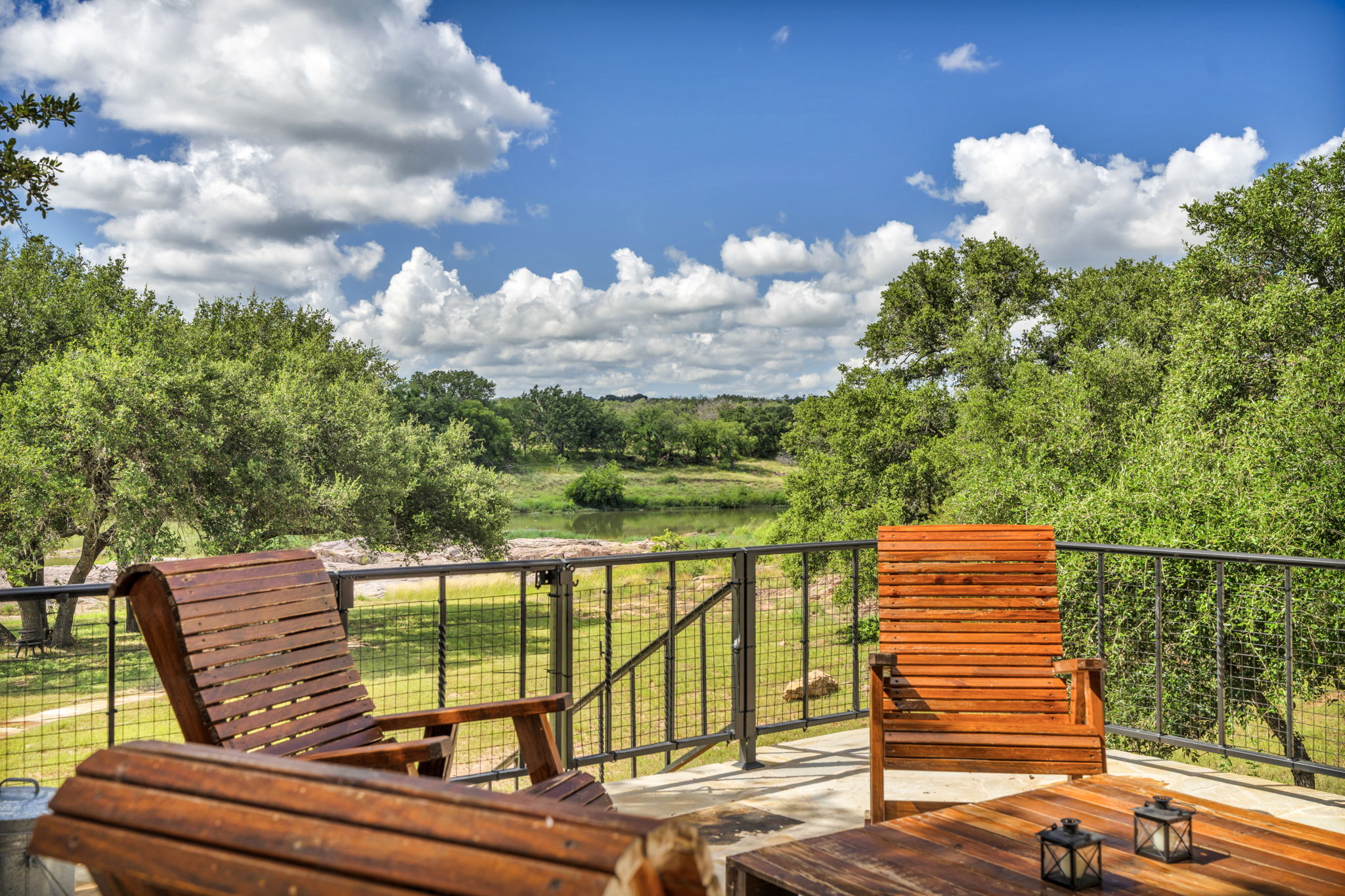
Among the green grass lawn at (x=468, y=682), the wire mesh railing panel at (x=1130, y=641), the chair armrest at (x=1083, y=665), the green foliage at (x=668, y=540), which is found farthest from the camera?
the green foliage at (x=668, y=540)

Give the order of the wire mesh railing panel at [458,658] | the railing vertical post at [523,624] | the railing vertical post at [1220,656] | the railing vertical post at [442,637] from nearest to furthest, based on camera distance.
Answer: the railing vertical post at [442,637] → the railing vertical post at [523,624] → the railing vertical post at [1220,656] → the wire mesh railing panel at [458,658]

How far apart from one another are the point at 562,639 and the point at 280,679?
1487 millimetres

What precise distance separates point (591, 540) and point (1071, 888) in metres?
29.7

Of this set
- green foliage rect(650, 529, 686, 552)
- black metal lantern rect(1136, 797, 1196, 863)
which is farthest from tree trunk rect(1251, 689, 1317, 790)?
green foliage rect(650, 529, 686, 552)

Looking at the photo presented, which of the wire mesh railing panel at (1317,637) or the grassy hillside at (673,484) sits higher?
the grassy hillside at (673,484)

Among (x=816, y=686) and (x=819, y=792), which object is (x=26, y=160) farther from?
(x=816, y=686)

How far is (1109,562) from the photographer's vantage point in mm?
9664

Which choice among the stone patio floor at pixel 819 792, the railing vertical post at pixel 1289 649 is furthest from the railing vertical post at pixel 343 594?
the railing vertical post at pixel 1289 649

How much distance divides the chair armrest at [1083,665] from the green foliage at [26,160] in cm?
528

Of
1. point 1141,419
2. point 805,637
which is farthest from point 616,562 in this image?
point 1141,419

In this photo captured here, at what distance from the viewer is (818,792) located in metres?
3.84

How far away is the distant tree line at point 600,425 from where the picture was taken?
136ft

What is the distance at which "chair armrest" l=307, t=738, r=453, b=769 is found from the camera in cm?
212

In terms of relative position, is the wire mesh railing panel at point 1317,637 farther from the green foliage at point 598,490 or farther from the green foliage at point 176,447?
the green foliage at point 598,490
